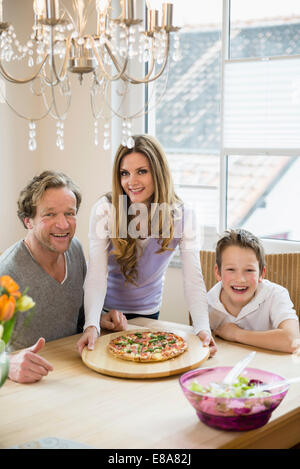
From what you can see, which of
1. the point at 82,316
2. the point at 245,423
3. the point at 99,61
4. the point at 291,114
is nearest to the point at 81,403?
the point at 245,423

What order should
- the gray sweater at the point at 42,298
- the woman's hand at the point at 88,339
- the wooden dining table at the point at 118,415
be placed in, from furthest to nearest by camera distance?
the gray sweater at the point at 42,298, the woman's hand at the point at 88,339, the wooden dining table at the point at 118,415

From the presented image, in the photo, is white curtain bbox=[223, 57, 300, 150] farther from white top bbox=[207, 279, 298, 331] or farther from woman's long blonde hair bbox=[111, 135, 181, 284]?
white top bbox=[207, 279, 298, 331]

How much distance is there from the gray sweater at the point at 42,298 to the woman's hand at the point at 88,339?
6.1 inches

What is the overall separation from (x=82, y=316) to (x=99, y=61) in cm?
103

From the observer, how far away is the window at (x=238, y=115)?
124 inches

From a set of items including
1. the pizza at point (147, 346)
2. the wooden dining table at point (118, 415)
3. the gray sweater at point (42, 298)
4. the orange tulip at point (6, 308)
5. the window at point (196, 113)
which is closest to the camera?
the orange tulip at point (6, 308)

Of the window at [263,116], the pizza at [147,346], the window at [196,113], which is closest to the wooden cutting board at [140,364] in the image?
the pizza at [147,346]

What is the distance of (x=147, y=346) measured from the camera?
197 centimetres

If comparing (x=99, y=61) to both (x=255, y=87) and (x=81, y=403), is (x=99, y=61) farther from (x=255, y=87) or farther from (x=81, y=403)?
(x=255, y=87)

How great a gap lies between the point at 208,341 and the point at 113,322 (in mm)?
398

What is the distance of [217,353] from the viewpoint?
205 centimetres

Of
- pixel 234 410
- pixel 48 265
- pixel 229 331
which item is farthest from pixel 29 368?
pixel 229 331

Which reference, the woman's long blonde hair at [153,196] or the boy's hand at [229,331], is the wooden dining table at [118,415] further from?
the woman's long blonde hair at [153,196]

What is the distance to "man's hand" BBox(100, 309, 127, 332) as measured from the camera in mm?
2232
